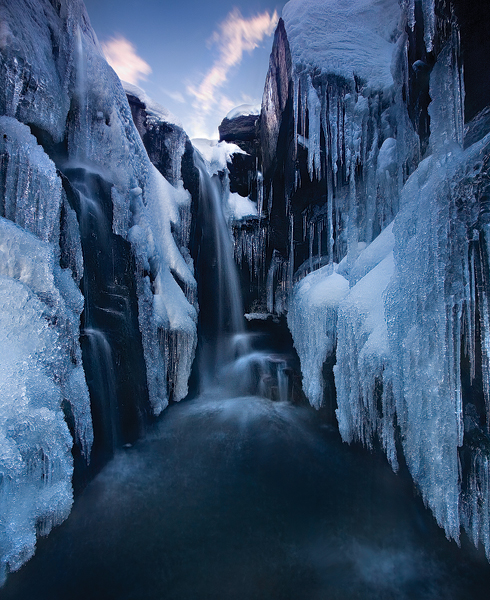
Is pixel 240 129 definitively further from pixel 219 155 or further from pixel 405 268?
pixel 405 268

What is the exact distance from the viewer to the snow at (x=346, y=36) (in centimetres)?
496

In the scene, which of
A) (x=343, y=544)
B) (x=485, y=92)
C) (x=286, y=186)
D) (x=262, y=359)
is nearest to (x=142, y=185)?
(x=286, y=186)

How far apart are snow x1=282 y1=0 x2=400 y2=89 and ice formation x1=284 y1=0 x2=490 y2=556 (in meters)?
0.02

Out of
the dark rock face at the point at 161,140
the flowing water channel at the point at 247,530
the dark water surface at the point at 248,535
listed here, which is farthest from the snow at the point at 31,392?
the dark rock face at the point at 161,140

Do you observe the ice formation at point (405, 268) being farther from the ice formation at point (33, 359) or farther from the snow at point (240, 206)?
the snow at point (240, 206)

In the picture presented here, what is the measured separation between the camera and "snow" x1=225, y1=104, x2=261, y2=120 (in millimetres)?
10272

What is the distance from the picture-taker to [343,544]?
119 inches

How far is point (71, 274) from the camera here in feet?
11.0

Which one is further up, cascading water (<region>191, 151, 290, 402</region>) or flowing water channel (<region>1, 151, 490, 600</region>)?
cascading water (<region>191, 151, 290, 402</region>)

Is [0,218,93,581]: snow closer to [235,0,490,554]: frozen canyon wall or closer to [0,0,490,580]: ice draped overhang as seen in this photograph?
[0,0,490,580]: ice draped overhang

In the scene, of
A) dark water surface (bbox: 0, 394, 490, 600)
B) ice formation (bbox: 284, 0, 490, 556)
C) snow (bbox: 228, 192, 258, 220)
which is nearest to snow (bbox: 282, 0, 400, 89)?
ice formation (bbox: 284, 0, 490, 556)

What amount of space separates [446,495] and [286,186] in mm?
7189

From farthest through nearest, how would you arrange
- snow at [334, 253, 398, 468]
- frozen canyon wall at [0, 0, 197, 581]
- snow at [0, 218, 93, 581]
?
snow at [334, 253, 398, 468] → frozen canyon wall at [0, 0, 197, 581] → snow at [0, 218, 93, 581]

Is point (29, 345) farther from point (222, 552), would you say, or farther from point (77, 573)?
point (222, 552)
